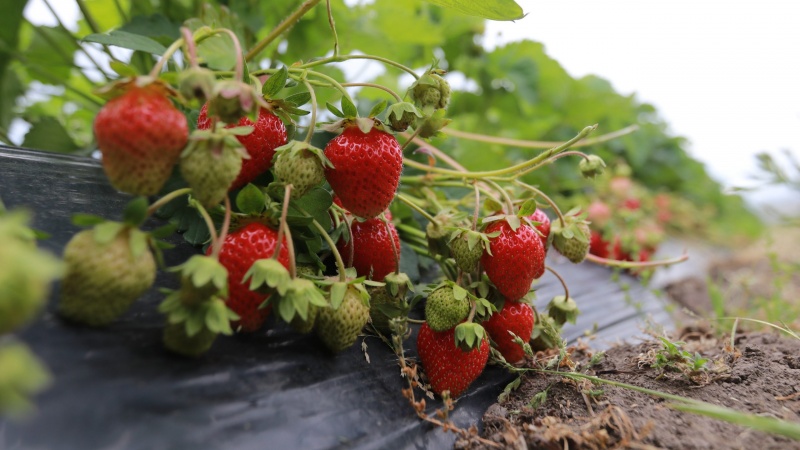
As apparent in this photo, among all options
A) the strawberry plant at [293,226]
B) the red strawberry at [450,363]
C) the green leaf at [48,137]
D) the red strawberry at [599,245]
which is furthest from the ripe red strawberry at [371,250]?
the red strawberry at [599,245]

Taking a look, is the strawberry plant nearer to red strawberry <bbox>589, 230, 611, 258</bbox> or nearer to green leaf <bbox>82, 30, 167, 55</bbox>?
green leaf <bbox>82, 30, 167, 55</bbox>

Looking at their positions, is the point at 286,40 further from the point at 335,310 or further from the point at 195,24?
the point at 335,310

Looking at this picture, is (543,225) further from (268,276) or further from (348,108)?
(268,276)

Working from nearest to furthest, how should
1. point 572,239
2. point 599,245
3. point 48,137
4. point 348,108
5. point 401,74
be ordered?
point 348,108 → point 572,239 → point 48,137 → point 599,245 → point 401,74

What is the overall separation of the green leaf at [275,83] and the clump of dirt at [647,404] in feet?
1.51

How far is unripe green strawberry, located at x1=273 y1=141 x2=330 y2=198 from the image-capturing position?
2.04ft

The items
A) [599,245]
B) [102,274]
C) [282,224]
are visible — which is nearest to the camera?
[102,274]

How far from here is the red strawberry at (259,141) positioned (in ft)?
2.19

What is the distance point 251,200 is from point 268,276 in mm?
116

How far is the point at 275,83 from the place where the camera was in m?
0.68

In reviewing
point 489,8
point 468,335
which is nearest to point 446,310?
point 468,335

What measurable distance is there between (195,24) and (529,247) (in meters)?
0.62

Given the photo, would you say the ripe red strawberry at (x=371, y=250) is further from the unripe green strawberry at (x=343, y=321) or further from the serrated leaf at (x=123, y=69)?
the serrated leaf at (x=123, y=69)

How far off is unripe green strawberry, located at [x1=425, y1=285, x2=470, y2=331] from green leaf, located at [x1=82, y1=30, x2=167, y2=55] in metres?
0.51
